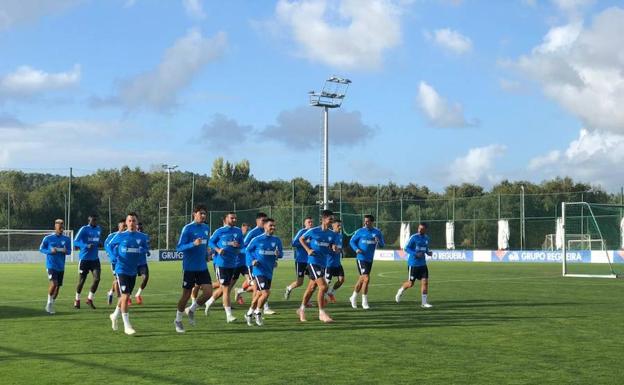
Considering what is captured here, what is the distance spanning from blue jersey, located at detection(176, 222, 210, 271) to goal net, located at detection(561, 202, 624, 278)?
30256mm

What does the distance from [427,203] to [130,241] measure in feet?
165

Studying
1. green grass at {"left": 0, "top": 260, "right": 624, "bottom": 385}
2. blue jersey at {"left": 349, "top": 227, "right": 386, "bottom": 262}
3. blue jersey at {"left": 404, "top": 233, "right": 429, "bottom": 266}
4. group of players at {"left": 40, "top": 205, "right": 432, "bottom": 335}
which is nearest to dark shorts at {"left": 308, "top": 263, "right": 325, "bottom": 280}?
group of players at {"left": 40, "top": 205, "right": 432, "bottom": 335}

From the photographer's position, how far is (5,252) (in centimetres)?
5822

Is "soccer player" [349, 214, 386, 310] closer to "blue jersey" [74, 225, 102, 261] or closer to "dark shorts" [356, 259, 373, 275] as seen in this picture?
"dark shorts" [356, 259, 373, 275]

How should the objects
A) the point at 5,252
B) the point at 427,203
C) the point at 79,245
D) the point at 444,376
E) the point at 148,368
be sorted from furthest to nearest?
the point at 427,203 → the point at 5,252 → the point at 79,245 → the point at 148,368 → the point at 444,376

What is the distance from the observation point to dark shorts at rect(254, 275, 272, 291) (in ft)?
49.4

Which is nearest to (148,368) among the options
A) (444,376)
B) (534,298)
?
(444,376)

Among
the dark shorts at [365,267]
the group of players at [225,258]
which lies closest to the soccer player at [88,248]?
the group of players at [225,258]

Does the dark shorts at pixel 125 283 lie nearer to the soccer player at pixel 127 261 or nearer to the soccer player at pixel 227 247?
the soccer player at pixel 127 261

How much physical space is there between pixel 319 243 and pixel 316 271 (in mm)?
618

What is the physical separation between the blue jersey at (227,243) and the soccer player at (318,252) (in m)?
1.34

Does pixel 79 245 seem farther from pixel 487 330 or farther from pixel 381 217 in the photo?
pixel 381 217

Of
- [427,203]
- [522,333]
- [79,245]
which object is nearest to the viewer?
[522,333]

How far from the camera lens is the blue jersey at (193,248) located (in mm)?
14289
